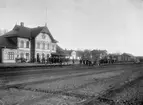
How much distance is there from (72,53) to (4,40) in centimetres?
6266

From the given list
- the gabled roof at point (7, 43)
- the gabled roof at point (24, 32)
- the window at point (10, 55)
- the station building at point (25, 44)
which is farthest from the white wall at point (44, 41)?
the window at point (10, 55)

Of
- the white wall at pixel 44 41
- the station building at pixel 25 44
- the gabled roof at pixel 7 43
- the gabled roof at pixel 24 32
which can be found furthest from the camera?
the white wall at pixel 44 41

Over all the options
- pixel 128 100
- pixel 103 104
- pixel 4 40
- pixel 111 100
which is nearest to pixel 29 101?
pixel 103 104


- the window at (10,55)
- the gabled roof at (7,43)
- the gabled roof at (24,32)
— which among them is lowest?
the window at (10,55)

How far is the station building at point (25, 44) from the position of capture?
3966cm

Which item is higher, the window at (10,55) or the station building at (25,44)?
the station building at (25,44)

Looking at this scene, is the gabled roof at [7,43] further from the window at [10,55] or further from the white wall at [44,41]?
the white wall at [44,41]

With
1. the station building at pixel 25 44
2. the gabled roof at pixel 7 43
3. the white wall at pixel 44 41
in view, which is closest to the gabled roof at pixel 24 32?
the station building at pixel 25 44

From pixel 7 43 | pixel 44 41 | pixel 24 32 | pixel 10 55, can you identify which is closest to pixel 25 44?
pixel 24 32

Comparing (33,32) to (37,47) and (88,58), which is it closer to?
(37,47)

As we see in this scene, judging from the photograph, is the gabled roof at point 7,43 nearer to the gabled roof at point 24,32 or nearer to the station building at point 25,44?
the station building at point 25,44

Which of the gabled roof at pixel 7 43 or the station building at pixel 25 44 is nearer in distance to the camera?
the gabled roof at pixel 7 43

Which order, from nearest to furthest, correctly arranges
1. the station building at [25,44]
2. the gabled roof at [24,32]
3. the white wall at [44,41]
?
1. the station building at [25,44]
2. the gabled roof at [24,32]
3. the white wall at [44,41]

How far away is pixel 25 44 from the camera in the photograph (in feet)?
147
